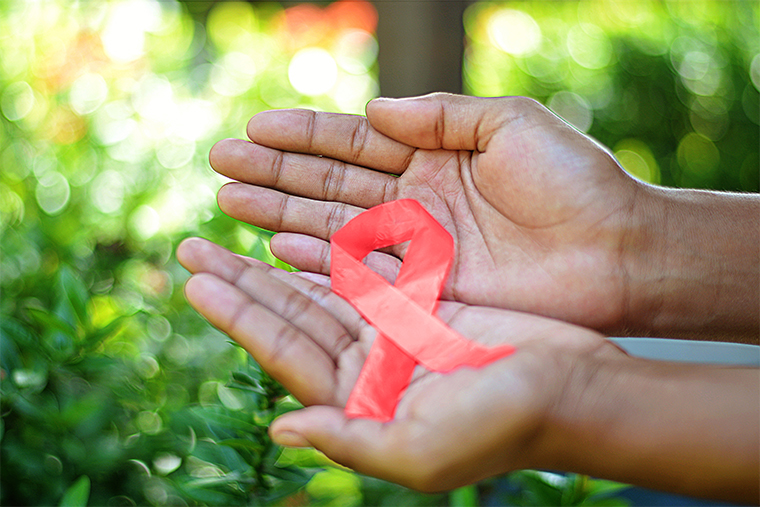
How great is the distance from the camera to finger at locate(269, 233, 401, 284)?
1.46 meters

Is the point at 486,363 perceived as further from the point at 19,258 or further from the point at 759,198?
the point at 19,258

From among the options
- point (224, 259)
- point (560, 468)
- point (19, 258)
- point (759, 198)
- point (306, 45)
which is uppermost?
point (306, 45)

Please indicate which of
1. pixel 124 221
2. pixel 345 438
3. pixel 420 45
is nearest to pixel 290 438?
pixel 345 438

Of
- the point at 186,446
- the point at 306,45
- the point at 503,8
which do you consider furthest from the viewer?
the point at 503,8

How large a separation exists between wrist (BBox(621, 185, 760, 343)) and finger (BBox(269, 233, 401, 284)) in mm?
613

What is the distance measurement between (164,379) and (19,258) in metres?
0.55

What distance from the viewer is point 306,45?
Result: 278 centimetres

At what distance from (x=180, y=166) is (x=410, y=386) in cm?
144

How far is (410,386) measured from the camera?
1134 mm

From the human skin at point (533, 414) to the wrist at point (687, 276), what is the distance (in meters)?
0.36

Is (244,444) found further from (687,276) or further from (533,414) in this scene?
(687,276)

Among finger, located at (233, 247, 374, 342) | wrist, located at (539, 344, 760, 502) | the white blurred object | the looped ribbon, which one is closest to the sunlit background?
finger, located at (233, 247, 374, 342)

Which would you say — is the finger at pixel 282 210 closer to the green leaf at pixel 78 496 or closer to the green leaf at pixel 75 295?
the green leaf at pixel 75 295

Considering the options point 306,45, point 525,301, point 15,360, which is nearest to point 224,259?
point 15,360
